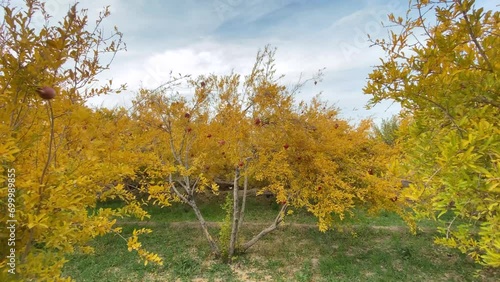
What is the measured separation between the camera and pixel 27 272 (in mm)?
1403

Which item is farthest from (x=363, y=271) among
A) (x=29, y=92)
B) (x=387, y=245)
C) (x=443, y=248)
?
(x=29, y=92)

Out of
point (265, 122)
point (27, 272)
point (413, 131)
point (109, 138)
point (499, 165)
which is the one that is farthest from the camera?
point (265, 122)

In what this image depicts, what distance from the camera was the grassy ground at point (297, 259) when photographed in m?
5.81

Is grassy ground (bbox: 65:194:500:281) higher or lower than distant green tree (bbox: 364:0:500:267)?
lower

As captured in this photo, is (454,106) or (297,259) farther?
(297,259)

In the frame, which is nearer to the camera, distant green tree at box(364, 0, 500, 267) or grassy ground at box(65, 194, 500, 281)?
distant green tree at box(364, 0, 500, 267)

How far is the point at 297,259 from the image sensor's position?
6.63 m

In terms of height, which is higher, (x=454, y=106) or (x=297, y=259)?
(x=454, y=106)

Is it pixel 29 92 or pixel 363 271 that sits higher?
pixel 29 92

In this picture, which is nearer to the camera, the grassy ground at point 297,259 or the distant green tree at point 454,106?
the distant green tree at point 454,106

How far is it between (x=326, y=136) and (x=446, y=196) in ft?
15.0

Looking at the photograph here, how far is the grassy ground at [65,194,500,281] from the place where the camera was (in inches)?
229

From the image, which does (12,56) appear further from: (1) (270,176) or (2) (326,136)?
(2) (326,136)

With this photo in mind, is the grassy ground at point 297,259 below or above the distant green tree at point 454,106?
below
